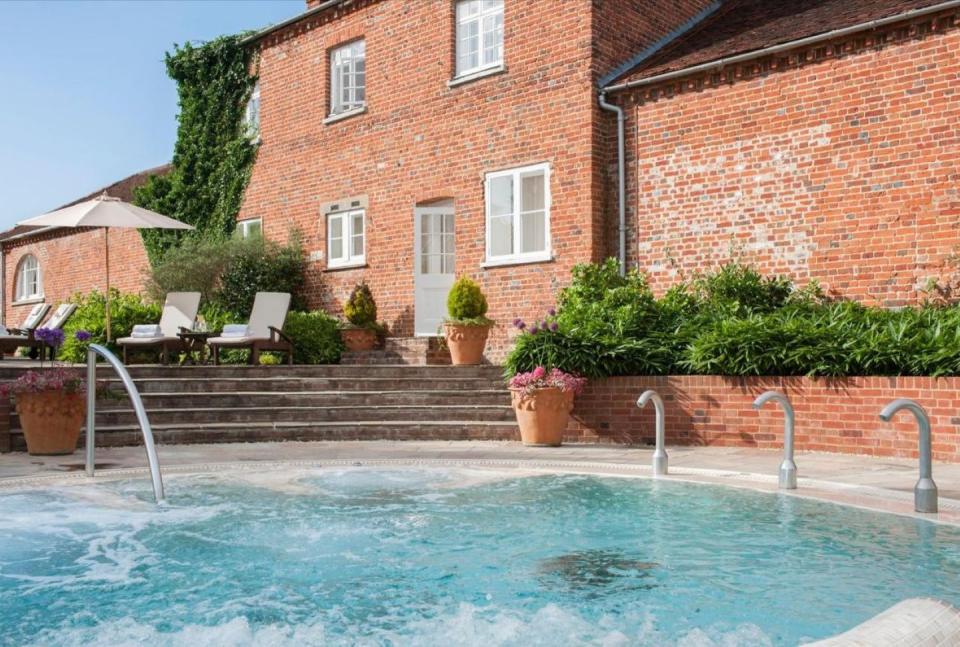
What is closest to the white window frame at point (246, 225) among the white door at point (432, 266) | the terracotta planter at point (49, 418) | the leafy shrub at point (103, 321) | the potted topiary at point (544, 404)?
the leafy shrub at point (103, 321)

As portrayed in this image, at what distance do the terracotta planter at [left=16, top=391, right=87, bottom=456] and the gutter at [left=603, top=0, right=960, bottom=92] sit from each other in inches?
355

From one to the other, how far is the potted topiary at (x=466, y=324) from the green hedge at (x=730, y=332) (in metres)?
1.42

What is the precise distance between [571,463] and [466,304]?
5671 millimetres

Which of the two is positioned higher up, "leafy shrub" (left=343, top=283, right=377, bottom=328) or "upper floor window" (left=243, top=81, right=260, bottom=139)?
"upper floor window" (left=243, top=81, right=260, bottom=139)

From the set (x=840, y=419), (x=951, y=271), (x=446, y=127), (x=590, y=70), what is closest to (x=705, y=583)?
(x=840, y=419)

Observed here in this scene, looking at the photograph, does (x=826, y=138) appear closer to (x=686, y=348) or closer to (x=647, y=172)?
(x=647, y=172)

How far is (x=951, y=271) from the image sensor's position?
37.9 feet

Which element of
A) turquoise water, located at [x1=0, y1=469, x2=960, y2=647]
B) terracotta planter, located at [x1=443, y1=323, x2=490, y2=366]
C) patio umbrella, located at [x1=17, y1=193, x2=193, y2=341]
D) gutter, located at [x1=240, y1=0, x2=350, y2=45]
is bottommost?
turquoise water, located at [x1=0, y1=469, x2=960, y2=647]

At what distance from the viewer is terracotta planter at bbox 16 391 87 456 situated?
962 centimetres

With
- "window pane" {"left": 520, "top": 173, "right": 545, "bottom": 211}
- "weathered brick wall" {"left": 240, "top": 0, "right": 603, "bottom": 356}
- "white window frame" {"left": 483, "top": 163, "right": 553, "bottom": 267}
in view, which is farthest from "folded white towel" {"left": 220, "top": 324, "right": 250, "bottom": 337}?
"window pane" {"left": 520, "top": 173, "right": 545, "bottom": 211}

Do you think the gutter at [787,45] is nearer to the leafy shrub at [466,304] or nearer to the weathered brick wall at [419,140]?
the weathered brick wall at [419,140]

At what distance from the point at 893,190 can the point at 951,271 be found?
128 cm

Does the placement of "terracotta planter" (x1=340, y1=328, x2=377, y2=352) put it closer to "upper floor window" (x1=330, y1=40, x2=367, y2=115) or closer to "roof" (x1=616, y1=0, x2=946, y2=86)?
"upper floor window" (x1=330, y1=40, x2=367, y2=115)

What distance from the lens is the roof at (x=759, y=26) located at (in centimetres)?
1273
